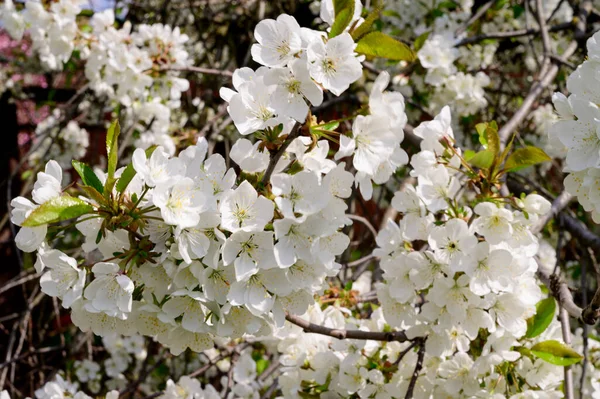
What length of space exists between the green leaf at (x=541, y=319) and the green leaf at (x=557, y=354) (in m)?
0.06

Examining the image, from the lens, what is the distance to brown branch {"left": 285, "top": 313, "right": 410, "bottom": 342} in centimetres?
125

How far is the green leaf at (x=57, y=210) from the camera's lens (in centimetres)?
88

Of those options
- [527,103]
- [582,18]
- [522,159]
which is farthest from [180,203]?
[582,18]

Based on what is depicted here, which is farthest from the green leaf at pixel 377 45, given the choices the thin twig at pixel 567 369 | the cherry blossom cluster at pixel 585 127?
the thin twig at pixel 567 369

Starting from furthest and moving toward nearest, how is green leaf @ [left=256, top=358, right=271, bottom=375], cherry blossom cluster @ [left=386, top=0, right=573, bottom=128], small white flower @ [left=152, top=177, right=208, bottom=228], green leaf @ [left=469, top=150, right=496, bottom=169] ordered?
cherry blossom cluster @ [left=386, top=0, right=573, bottom=128] < green leaf @ [left=256, top=358, right=271, bottom=375] < green leaf @ [left=469, top=150, right=496, bottom=169] < small white flower @ [left=152, top=177, right=208, bottom=228]

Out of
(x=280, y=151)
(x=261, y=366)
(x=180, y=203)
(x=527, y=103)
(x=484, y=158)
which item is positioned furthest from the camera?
(x=261, y=366)

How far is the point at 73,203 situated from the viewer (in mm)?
918

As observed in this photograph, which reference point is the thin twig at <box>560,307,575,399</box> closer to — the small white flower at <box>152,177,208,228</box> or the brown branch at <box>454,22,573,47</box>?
the small white flower at <box>152,177,208,228</box>

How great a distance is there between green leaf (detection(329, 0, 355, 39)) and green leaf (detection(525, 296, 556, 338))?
0.83m

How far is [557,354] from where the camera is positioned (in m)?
1.24

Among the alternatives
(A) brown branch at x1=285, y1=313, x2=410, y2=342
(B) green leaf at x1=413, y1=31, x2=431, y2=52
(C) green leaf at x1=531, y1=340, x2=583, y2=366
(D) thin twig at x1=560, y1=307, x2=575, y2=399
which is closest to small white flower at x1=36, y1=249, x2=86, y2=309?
(A) brown branch at x1=285, y1=313, x2=410, y2=342

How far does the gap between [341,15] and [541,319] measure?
857 mm

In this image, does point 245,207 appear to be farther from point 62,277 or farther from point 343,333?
point 343,333

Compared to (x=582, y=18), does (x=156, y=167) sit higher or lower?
higher
